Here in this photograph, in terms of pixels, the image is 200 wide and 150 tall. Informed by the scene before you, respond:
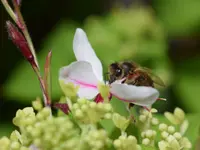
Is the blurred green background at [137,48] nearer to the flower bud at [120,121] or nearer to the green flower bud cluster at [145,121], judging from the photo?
the green flower bud cluster at [145,121]

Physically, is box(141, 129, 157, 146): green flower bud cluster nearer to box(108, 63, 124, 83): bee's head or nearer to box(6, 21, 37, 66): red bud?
box(108, 63, 124, 83): bee's head

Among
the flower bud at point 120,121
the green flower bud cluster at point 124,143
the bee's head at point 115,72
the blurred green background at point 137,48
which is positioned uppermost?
the bee's head at point 115,72

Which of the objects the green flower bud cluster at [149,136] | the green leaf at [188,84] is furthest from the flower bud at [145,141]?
the green leaf at [188,84]

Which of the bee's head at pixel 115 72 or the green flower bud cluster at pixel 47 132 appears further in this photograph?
the bee's head at pixel 115 72

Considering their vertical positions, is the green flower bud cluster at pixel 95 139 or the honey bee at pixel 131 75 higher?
the green flower bud cluster at pixel 95 139

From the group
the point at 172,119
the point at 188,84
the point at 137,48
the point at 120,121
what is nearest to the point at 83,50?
the point at 120,121
